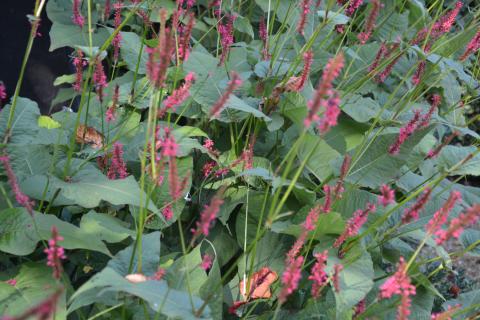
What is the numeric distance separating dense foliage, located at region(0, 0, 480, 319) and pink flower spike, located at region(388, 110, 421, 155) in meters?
0.01

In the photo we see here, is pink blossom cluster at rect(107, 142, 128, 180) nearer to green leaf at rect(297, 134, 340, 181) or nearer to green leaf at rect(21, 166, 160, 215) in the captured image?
green leaf at rect(21, 166, 160, 215)

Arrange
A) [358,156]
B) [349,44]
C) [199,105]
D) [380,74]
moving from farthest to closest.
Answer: [349,44] → [380,74] → [199,105] → [358,156]

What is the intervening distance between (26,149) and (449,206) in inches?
42.9

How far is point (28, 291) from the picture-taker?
4.21 feet

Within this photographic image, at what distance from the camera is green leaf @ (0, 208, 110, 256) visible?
127cm

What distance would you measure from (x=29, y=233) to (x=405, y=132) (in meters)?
0.93

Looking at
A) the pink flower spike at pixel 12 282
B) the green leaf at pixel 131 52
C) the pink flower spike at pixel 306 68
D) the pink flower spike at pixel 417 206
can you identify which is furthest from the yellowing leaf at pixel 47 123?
the pink flower spike at pixel 417 206

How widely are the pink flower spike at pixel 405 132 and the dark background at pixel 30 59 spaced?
6.57ft

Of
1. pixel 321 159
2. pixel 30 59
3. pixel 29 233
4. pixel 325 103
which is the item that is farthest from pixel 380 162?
pixel 30 59

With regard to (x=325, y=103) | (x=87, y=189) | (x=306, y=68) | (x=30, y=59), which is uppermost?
(x=325, y=103)

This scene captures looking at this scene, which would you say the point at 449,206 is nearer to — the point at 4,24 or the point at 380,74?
the point at 380,74

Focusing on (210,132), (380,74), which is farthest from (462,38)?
(210,132)

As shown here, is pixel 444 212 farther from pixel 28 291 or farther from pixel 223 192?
pixel 28 291

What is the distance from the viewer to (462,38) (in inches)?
80.7
